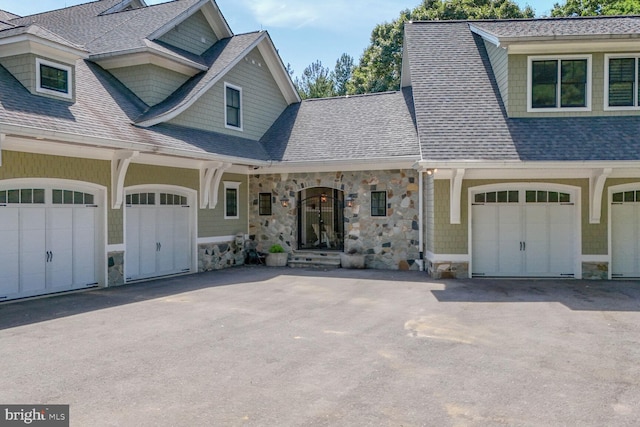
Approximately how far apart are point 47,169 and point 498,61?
1160 cm

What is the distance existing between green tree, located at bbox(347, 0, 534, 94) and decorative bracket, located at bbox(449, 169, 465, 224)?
20028mm

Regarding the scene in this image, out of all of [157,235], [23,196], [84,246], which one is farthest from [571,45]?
[23,196]

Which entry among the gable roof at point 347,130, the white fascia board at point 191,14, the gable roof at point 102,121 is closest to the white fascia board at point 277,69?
the gable roof at point 347,130

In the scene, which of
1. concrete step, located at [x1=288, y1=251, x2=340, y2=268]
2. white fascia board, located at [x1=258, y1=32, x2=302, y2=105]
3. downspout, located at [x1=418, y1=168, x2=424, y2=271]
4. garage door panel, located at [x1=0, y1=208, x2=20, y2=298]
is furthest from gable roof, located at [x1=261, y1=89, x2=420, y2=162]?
garage door panel, located at [x1=0, y1=208, x2=20, y2=298]

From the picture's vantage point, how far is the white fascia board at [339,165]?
13891 mm

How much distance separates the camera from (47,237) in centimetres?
1027

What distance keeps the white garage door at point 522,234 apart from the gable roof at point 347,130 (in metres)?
2.62

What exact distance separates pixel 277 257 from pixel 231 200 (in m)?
2.42

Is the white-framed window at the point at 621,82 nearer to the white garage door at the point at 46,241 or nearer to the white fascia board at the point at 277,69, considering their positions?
the white fascia board at the point at 277,69

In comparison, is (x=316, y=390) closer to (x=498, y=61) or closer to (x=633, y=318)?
(x=633, y=318)

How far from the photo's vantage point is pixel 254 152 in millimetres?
15383

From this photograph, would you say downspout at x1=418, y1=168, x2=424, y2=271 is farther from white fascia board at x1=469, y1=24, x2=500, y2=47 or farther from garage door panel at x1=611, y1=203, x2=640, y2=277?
garage door panel at x1=611, y1=203, x2=640, y2=277

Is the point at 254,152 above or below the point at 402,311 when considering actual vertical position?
above

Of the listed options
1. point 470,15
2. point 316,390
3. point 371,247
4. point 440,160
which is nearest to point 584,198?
point 440,160
